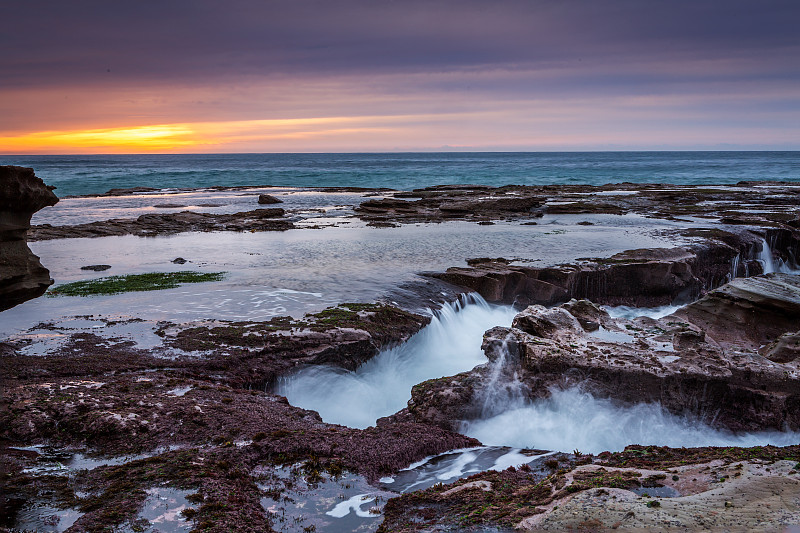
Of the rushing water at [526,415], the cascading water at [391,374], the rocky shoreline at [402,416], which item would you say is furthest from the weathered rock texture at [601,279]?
the rushing water at [526,415]

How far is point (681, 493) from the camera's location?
5930 mm

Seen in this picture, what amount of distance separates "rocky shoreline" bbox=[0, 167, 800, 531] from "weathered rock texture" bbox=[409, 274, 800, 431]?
29mm

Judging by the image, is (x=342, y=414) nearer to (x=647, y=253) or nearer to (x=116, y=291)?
(x=116, y=291)

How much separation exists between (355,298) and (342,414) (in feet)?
16.0

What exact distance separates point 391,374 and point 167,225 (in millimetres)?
23694

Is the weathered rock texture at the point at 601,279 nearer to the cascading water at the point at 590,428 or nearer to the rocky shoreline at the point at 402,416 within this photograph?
the rocky shoreline at the point at 402,416

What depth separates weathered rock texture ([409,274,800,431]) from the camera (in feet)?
31.0

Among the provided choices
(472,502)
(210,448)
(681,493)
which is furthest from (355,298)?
(681,493)

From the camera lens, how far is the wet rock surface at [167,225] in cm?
2833

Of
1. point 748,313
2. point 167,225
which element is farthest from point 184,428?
point 167,225

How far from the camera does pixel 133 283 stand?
55.3 feet

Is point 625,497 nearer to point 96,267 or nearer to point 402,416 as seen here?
point 402,416

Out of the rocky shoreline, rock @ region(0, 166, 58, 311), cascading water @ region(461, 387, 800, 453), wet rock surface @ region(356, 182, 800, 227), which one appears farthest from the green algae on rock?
wet rock surface @ region(356, 182, 800, 227)

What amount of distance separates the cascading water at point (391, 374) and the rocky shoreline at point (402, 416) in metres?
0.32
